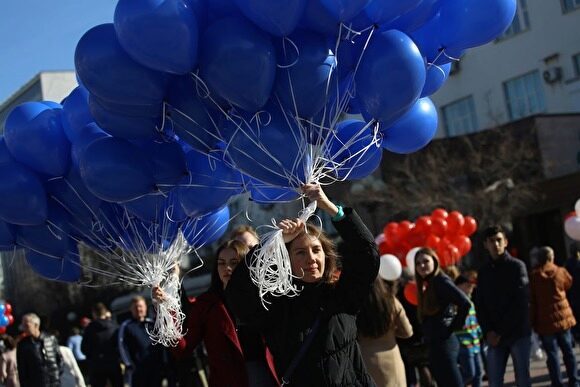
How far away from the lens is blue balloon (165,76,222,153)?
5125 mm

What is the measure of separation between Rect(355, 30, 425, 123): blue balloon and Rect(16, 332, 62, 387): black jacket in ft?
18.0

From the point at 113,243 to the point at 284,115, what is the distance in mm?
2135

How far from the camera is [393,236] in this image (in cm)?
1575

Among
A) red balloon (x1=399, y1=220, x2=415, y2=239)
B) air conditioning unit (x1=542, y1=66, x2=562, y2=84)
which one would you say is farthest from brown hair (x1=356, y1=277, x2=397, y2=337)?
air conditioning unit (x1=542, y1=66, x2=562, y2=84)

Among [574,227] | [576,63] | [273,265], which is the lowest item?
[574,227]

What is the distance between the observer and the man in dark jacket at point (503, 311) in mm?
7977

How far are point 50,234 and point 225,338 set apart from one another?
172 centimetres

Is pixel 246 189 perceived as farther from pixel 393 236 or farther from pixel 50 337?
pixel 393 236

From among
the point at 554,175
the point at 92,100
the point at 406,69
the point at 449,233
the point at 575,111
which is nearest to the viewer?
the point at 406,69

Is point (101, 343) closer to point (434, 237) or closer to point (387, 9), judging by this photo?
point (434, 237)

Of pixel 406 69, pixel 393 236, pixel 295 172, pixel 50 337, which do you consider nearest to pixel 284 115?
pixel 295 172

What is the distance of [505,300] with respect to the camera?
804 centimetres

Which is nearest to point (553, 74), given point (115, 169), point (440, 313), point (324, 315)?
point (440, 313)

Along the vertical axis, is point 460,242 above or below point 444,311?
above
